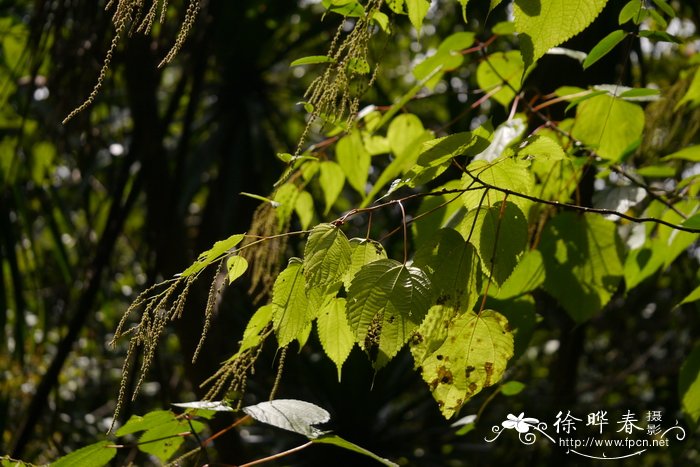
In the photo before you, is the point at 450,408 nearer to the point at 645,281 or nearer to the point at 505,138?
the point at 505,138

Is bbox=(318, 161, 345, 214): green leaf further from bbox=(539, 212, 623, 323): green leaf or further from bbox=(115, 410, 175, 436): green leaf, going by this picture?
bbox=(115, 410, 175, 436): green leaf

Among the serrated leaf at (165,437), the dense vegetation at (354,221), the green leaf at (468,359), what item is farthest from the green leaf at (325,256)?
the serrated leaf at (165,437)

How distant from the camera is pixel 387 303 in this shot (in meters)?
0.52

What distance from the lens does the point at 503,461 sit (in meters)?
3.17

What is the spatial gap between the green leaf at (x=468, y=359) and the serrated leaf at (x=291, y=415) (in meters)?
0.10

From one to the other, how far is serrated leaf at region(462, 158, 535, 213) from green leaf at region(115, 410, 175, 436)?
32 centimetres

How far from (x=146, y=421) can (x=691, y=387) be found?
611 millimetres

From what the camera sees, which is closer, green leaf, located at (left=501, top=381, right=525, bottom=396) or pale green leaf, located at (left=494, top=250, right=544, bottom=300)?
pale green leaf, located at (left=494, top=250, right=544, bottom=300)

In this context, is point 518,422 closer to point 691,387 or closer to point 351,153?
point 691,387

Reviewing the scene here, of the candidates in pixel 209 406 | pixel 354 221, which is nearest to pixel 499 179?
pixel 209 406

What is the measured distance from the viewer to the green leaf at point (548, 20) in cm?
51

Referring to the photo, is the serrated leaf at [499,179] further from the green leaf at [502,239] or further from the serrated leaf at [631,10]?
the serrated leaf at [631,10]

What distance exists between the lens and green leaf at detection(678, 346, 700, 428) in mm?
825

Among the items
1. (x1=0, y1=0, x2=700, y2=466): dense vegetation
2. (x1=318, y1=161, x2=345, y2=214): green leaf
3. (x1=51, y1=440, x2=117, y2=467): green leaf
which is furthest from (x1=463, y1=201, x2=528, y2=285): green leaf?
(x1=318, y1=161, x2=345, y2=214): green leaf
